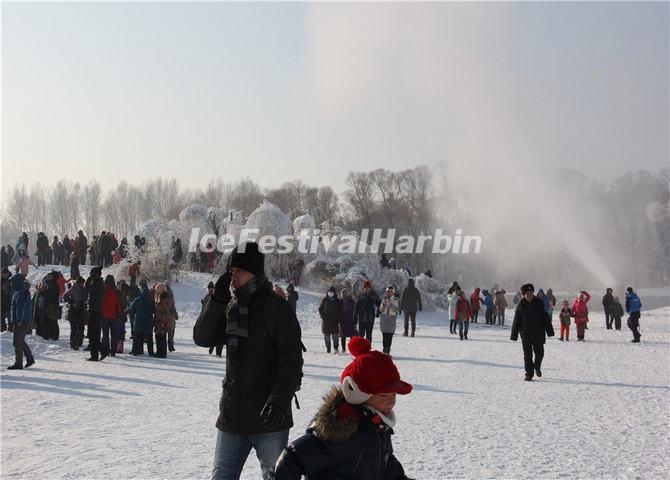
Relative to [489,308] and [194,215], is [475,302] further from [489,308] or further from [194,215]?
[194,215]

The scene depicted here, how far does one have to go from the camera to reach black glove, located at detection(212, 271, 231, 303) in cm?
416

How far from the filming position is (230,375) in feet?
13.5

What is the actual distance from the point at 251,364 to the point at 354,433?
109cm

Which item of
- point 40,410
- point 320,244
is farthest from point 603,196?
point 40,410

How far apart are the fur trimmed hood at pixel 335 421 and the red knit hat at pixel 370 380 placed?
2.2 inches

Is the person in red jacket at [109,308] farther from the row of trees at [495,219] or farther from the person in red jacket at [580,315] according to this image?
the row of trees at [495,219]

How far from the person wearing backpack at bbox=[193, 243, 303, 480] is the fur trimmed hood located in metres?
0.86

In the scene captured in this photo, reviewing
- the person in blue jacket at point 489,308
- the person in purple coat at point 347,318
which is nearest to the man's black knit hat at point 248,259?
the person in purple coat at point 347,318

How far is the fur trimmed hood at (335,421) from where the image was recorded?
3076 mm

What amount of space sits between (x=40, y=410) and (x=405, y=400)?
5.05 meters

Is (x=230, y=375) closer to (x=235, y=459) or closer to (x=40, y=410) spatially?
(x=235, y=459)

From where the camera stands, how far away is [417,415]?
891cm

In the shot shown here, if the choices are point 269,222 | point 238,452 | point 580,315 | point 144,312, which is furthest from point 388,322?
point 269,222

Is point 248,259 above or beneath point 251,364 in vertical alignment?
above
